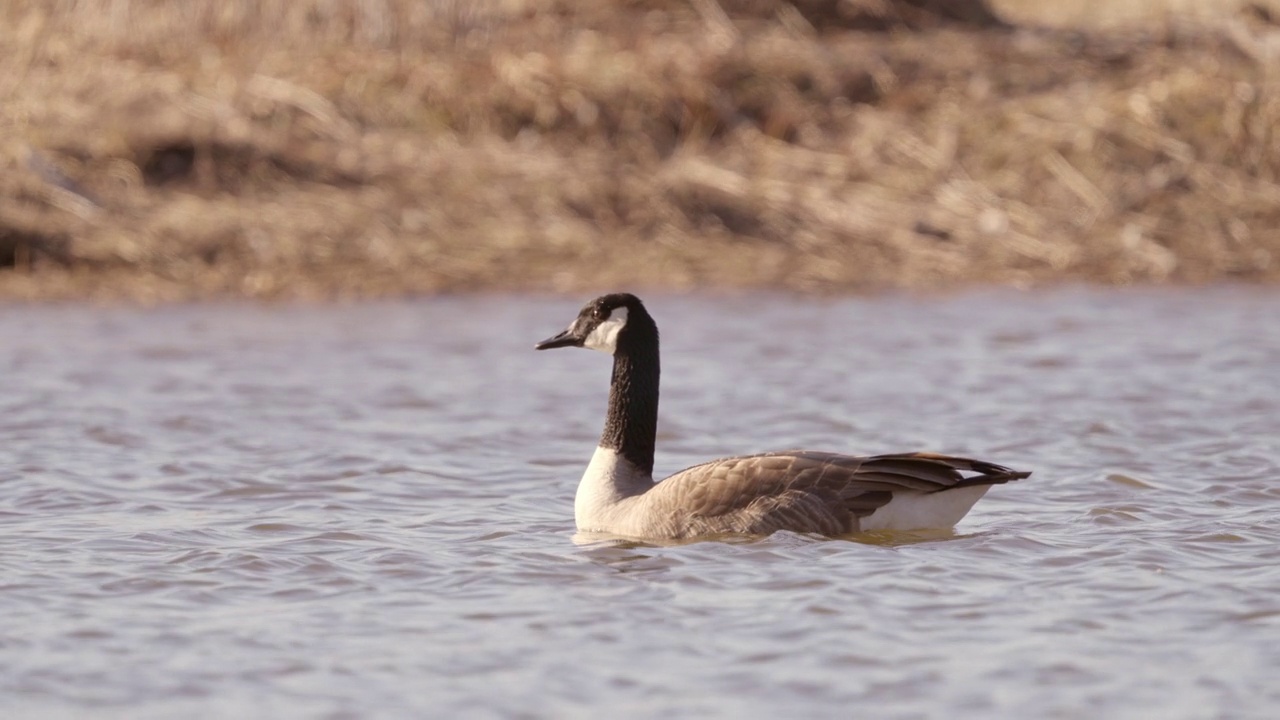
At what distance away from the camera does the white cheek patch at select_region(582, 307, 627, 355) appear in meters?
8.39

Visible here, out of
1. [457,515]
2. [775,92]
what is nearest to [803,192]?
[775,92]

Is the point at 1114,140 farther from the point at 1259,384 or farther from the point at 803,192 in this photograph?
the point at 1259,384

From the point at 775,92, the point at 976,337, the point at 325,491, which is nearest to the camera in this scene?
the point at 325,491

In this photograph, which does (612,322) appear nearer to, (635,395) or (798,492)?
(635,395)

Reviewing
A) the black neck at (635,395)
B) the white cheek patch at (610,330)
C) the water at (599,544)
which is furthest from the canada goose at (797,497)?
the white cheek patch at (610,330)

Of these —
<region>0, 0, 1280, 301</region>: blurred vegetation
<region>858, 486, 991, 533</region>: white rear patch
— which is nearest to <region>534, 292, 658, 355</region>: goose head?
<region>858, 486, 991, 533</region>: white rear patch

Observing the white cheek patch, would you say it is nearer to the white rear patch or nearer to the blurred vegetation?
the white rear patch

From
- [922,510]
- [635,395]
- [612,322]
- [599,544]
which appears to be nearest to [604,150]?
[612,322]

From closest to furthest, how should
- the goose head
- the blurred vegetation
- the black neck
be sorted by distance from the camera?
1. the black neck
2. the goose head
3. the blurred vegetation

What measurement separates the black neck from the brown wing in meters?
0.61

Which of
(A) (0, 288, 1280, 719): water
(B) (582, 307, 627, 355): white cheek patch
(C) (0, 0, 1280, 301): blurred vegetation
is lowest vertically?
(A) (0, 288, 1280, 719): water

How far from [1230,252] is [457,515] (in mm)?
8895

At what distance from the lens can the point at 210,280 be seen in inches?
554

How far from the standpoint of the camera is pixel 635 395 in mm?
8320
